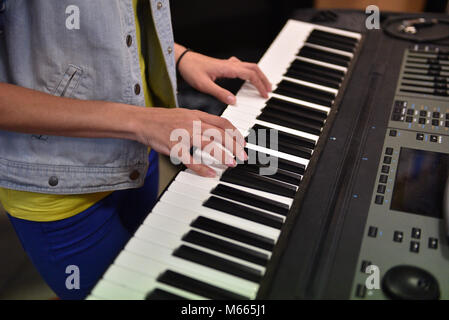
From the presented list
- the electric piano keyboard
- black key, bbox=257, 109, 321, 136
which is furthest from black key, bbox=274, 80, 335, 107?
black key, bbox=257, 109, 321, 136

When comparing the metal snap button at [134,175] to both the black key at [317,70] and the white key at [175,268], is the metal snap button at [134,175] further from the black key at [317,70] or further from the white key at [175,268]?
the black key at [317,70]

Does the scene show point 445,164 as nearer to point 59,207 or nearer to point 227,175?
point 227,175

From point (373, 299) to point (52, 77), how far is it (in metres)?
0.87

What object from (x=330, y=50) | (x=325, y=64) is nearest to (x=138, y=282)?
(x=325, y=64)

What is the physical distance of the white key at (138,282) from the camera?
2.99 ft

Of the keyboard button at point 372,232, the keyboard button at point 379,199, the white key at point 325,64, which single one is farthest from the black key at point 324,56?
the keyboard button at point 372,232

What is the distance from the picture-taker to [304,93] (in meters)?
1.50

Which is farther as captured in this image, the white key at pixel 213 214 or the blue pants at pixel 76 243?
the blue pants at pixel 76 243

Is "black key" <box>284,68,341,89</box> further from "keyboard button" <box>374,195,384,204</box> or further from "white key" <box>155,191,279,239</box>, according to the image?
"white key" <box>155,191,279,239</box>

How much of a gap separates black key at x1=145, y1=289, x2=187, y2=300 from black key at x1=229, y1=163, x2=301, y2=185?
1.35 ft

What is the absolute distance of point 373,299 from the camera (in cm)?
88

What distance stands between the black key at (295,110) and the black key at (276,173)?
0.88ft

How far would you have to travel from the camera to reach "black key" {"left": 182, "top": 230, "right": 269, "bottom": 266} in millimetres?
980

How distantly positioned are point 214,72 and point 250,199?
582 mm
